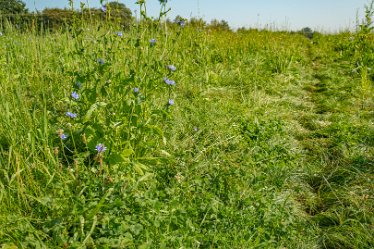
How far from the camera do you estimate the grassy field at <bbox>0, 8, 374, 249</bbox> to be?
1.70 m

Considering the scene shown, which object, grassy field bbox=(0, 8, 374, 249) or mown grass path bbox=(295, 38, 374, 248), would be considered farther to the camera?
mown grass path bbox=(295, 38, 374, 248)

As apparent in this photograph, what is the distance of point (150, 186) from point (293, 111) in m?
2.56

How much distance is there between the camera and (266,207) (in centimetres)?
207

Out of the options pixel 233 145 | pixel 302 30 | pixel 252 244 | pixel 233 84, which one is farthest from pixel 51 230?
pixel 302 30

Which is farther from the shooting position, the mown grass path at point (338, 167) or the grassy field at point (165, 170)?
the mown grass path at point (338, 167)

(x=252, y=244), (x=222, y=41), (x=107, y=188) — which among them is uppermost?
(x=222, y=41)

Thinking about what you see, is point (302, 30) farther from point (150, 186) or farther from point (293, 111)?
point (150, 186)

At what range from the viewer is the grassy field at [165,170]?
5.56 ft

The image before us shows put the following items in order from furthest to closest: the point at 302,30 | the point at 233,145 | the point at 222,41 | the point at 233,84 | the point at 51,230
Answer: the point at 302,30 < the point at 222,41 < the point at 233,84 < the point at 233,145 < the point at 51,230

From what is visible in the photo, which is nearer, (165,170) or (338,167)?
(165,170)

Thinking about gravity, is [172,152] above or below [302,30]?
below

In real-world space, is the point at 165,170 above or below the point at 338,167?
above

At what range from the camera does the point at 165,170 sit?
7.57ft

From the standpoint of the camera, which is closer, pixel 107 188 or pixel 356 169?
pixel 107 188
